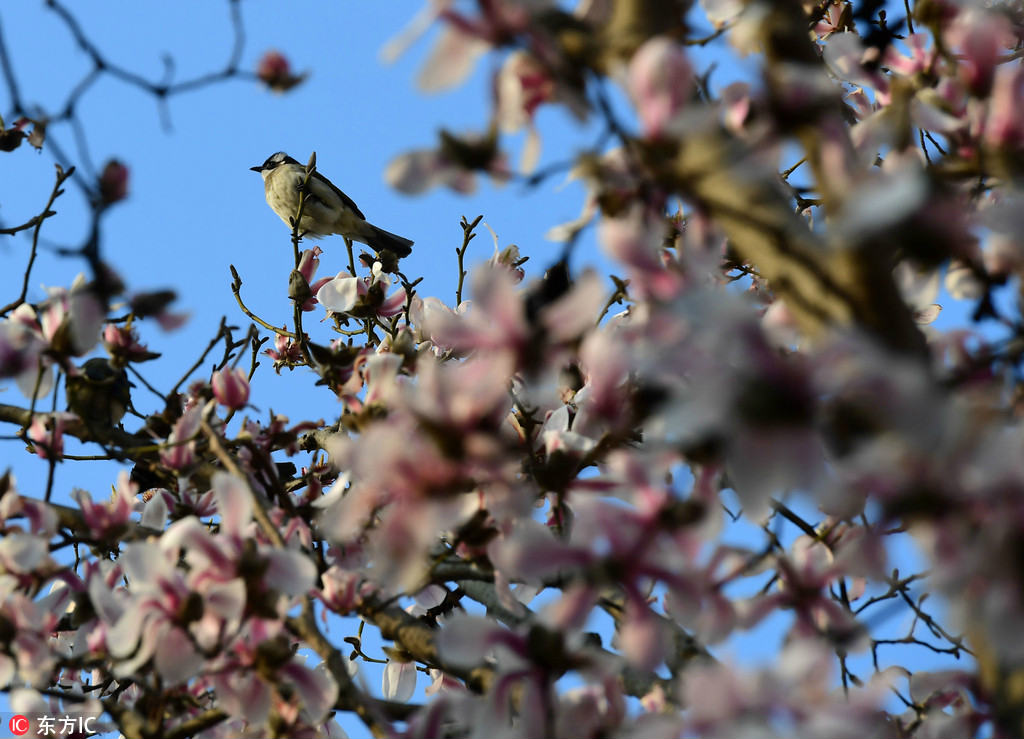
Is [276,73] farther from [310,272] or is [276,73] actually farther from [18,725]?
[18,725]

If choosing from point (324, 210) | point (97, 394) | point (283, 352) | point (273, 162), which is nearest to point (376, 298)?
point (283, 352)

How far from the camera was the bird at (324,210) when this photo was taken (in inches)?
297

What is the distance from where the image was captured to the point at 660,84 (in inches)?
46.0

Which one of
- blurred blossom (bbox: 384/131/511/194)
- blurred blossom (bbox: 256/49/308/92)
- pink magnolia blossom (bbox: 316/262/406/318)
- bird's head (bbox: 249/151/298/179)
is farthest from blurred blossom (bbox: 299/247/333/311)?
bird's head (bbox: 249/151/298/179)

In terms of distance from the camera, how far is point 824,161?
1.17 meters

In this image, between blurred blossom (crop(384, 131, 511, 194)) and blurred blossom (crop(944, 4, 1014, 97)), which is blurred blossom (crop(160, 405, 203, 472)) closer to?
blurred blossom (crop(384, 131, 511, 194))

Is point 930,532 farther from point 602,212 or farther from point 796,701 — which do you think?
point 602,212

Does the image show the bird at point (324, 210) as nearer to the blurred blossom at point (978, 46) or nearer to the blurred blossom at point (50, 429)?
the blurred blossom at point (50, 429)

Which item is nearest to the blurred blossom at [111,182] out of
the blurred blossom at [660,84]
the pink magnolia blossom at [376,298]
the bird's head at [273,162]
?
the blurred blossom at [660,84]

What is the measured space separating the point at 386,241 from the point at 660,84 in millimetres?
6740

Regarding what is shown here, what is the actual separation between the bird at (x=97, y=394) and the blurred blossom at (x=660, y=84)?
1.43 meters

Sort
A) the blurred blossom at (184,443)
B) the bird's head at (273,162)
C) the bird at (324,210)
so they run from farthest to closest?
the bird's head at (273,162), the bird at (324,210), the blurred blossom at (184,443)

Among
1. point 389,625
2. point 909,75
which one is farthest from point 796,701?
point 389,625

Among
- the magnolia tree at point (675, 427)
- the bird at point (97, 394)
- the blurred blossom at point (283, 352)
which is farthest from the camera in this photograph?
the blurred blossom at point (283, 352)
